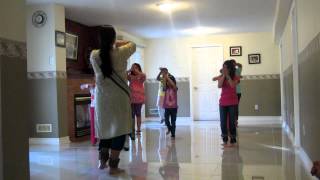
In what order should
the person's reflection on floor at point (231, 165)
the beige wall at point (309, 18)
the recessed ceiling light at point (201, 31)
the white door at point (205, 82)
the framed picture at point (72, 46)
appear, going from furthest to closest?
the white door at point (205, 82) → the recessed ceiling light at point (201, 31) → the framed picture at point (72, 46) → the person's reflection on floor at point (231, 165) → the beige wall at point (309, 18)

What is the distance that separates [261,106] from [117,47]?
7.14m

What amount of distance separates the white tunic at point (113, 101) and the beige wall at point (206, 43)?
7.02m

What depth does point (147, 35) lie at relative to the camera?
10609 millimetres

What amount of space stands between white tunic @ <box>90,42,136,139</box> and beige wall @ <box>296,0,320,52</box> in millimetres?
1670

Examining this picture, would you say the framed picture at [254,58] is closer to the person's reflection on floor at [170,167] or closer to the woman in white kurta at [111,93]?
the person's reflection on floor at [170,167]

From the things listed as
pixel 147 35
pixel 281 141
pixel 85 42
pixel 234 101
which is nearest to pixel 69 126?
pixel 85 42

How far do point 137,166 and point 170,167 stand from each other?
0.35m

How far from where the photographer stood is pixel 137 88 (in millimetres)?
6867

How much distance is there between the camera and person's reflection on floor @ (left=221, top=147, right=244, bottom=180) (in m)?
3.71

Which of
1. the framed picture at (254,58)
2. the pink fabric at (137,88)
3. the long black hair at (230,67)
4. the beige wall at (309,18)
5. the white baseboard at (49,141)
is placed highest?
the framed picture at (254,58)

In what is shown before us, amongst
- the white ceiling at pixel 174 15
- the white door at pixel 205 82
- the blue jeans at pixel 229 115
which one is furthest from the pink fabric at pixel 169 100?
the white door at pixel 205 82

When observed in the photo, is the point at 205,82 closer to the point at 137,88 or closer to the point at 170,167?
the point at 137,88

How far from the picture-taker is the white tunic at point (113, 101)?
3938mm

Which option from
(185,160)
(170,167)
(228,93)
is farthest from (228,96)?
(170,167)
